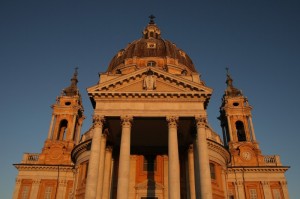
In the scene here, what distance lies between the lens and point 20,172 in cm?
3778

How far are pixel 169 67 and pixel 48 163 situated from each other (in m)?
20.6

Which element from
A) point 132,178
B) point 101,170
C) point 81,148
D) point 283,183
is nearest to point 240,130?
point 283,183

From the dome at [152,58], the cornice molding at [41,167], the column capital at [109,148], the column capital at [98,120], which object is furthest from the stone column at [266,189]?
the cornice molding at [41,167]

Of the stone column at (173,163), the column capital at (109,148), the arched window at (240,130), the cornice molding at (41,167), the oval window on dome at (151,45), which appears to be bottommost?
the stone column at (173,163)

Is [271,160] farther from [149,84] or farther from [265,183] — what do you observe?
[149,84]

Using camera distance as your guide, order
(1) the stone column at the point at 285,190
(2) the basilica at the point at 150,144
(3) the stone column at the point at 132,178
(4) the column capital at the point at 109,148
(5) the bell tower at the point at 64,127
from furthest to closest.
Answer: (5) the bell tower at the point at 64,127 → (1) the stone column at the point at 285,190 → (3) the stone column at the point at 132,178 → (4) the column capital at the point at 109,148 → (2) the basilica at the point at 150,144

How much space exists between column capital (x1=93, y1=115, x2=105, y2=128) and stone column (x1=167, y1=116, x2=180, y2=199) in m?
5.12

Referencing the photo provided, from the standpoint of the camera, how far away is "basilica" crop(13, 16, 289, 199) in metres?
22.2

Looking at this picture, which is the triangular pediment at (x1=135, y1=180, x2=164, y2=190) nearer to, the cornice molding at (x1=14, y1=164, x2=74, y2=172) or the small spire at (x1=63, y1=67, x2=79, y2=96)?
the cornice molding at (x1=14, y1=164, x2=74, y2=172)

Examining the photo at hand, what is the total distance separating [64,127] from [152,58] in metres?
17.5

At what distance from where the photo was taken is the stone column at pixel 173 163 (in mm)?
19828

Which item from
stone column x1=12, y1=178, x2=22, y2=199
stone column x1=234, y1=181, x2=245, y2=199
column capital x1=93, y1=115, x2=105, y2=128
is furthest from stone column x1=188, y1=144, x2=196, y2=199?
stone column x1=12, y1=178, x2=22, y2=199

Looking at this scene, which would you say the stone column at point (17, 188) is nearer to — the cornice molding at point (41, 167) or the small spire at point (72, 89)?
the cornice molding at point (41, 167)

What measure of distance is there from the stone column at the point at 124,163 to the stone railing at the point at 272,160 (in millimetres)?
24226
